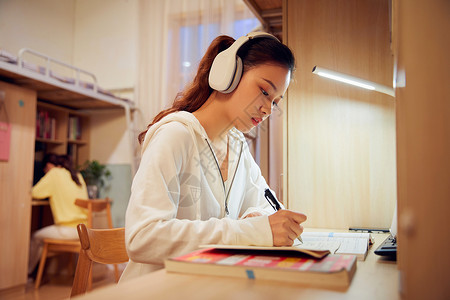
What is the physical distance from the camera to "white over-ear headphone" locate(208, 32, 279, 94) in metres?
1.12

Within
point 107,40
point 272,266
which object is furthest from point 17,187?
point 272,266

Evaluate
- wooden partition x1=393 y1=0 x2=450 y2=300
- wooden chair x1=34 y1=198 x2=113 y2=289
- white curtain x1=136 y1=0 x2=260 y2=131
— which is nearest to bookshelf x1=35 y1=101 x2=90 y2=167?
white curtain x1=136 y1=0 x2=260 y2=131

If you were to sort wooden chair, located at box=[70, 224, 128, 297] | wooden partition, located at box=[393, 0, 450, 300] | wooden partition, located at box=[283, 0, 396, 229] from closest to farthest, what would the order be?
wooden partition, located at box=[393, 0, 450, 300], wooden chair, located at box=[70, 224, 128, 297], wooden partition, located at box=[283, 0, 396, 229]

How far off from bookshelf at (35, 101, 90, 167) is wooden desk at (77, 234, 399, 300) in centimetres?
400

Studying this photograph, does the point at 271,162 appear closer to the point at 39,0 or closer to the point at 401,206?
the point at 401,206

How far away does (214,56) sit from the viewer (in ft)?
4.22

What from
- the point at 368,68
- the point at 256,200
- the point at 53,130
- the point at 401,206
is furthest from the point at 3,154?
the point at 401,206

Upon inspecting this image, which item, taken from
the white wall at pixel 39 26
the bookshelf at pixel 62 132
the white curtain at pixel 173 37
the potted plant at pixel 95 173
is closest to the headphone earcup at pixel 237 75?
the white curtain at pixel 173 37

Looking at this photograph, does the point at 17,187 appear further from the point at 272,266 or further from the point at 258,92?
the point at 272,266

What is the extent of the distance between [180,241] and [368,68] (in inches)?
42.8

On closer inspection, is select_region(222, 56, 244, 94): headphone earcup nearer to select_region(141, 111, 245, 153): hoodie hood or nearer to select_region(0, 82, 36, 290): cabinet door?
select_region(141, 111, 245, 153): hoodie hood

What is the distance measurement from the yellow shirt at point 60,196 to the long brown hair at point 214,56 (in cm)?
281

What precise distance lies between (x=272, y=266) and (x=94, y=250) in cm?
65

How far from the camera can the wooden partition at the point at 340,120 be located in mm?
1513
